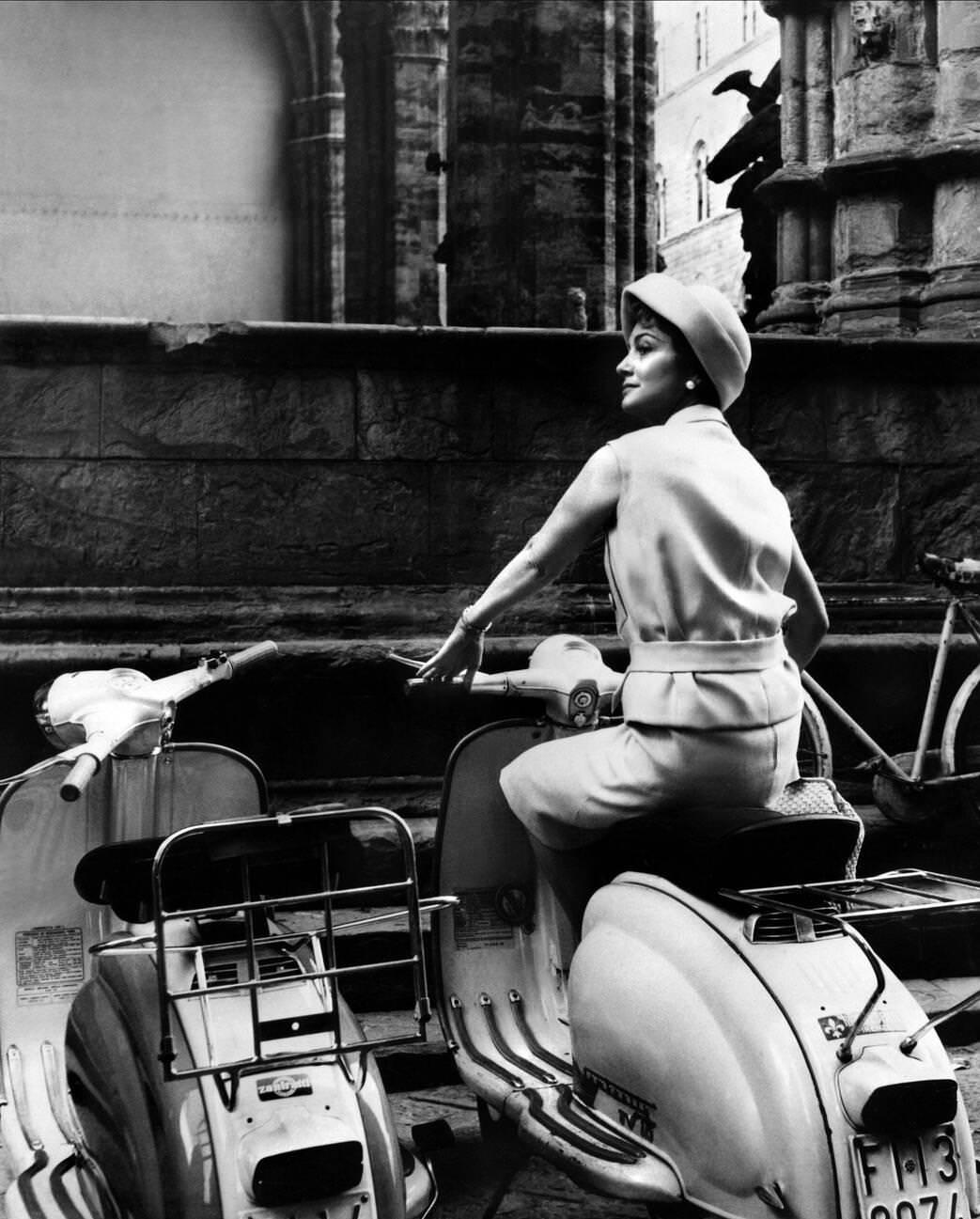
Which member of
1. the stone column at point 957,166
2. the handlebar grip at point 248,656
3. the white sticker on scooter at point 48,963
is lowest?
the white sticker on scooter at point 48,963

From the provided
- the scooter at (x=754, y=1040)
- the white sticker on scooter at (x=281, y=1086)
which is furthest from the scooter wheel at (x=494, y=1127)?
the white sticker on scooter at (x=281, y=1086)

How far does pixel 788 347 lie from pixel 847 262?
1.29m

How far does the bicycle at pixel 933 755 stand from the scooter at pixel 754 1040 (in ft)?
8.86

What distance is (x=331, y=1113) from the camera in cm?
276

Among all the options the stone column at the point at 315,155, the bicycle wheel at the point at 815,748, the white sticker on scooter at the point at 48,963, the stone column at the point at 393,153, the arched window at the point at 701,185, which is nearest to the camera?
the white sticker on scooter at the point at 48,963

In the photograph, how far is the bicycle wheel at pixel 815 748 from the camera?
5688 millimetres

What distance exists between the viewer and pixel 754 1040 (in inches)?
108

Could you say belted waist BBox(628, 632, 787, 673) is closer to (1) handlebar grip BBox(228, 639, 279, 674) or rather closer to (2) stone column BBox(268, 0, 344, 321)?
(1) handlebar grip BBox(228, 639, 279, 674)

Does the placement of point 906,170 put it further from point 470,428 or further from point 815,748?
point 815,748

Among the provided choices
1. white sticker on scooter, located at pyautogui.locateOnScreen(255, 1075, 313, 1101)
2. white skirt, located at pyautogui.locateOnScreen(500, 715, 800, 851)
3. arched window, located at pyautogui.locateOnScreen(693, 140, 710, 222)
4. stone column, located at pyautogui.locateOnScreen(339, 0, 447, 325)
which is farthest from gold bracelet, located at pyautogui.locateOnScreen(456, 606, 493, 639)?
arched window, located at pyautogui.locateOnScreen(693, 140, 710, 222)

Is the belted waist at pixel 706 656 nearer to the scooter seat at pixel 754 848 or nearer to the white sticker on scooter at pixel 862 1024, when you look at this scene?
the scooter seat at pixel 754 848

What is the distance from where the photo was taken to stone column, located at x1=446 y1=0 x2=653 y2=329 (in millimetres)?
7707

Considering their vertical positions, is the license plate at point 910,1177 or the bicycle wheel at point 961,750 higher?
the bicycle wheel at point 961,750

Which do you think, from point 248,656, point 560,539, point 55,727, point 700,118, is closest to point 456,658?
point 560,539
